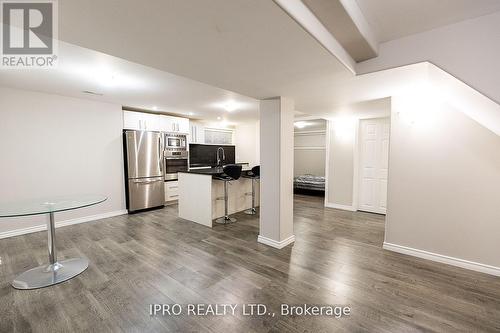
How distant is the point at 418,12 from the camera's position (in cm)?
162

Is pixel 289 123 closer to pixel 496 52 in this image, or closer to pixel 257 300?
pixel 496 52

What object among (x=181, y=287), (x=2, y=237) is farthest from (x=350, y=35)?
(x=2, y=237)

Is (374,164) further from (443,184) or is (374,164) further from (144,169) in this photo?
(144,169)

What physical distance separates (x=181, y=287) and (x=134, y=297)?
1.43 feet

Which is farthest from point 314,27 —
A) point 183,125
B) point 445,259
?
point 183,125

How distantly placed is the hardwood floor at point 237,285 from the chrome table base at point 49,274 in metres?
0.09

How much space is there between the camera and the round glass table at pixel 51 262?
7.08ft

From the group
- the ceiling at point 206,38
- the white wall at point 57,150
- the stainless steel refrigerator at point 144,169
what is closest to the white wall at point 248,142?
the stainless steel refrigerator at point 144,169

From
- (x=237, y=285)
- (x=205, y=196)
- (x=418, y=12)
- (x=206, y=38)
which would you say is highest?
(x=418, y=12)

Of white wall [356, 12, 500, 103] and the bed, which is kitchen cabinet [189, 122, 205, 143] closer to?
the bed

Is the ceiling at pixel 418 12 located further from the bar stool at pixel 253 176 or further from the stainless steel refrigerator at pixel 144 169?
the stainless steel refrigerator at pixel 144 169

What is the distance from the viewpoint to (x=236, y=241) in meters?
3.36

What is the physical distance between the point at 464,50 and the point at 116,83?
161 inches

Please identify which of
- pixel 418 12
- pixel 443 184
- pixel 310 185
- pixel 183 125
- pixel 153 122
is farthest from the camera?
pixel 310 185
